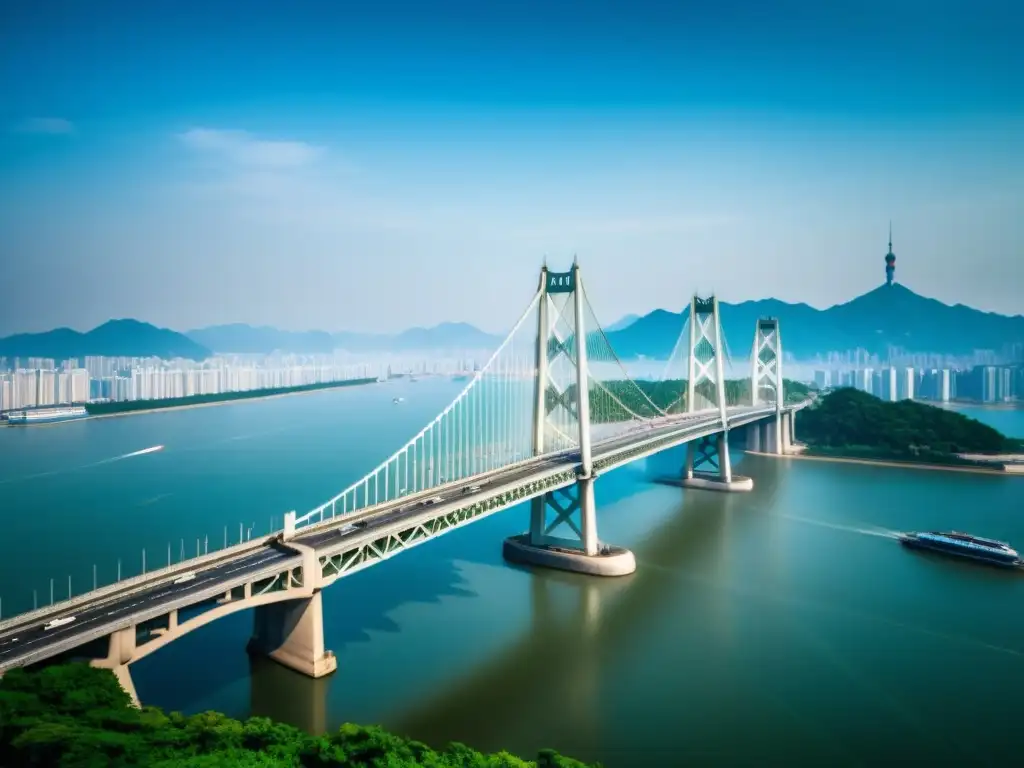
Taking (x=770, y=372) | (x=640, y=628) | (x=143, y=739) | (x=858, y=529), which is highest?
(x=770, y=372)

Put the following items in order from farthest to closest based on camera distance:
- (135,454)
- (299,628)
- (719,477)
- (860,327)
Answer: (860,327), (135,454), (719,477), (299,628)

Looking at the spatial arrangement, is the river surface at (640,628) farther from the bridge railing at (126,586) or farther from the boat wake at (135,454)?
the boat wake at (135,454)

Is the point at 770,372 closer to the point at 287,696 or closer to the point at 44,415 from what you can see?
the point at 287,696

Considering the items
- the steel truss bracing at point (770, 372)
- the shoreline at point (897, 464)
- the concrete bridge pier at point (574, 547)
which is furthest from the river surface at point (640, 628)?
the steel truss bracing at point (770, 372)

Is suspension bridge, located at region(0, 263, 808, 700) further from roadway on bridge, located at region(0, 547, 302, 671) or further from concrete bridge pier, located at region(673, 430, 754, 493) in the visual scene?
concrete bridge pier, located at region(673, 430, 754, 493)

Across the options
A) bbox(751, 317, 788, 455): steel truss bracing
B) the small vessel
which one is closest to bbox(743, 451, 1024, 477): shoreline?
bbox(751, 317, 788, 455): steel truss bracing

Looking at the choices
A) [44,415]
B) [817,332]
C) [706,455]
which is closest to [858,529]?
[706,455]

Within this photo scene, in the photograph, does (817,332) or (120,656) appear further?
(817,332)
